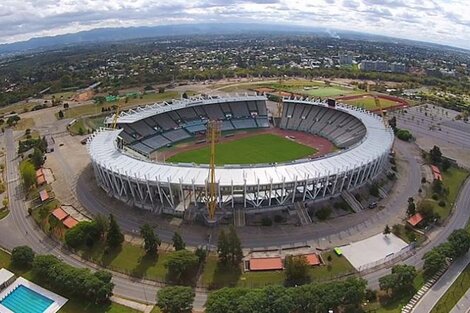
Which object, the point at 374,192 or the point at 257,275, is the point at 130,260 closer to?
the point at 257,275

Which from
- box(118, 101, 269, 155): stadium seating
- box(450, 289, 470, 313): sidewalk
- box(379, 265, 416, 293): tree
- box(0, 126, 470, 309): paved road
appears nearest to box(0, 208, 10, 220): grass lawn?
box(0, 126, 470, 309): paved road

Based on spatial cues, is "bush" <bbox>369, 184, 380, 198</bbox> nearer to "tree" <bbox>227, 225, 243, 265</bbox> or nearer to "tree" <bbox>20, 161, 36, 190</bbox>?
"tree" <bbox>227, 225, 243, 265</bbox>

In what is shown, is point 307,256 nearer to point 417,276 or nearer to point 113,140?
point 417,276

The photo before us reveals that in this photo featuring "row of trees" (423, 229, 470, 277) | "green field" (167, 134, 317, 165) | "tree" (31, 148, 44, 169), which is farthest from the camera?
"green field" (167, 134, 317, 165)

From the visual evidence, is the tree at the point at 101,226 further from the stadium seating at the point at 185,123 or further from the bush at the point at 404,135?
the bush at the point at 404,135

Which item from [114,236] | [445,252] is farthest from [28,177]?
[445,252]

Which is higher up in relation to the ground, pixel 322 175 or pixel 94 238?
pixel 322 175

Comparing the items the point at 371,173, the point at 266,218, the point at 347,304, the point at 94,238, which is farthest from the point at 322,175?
the point at 94,238

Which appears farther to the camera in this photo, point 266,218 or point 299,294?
point 266,218
